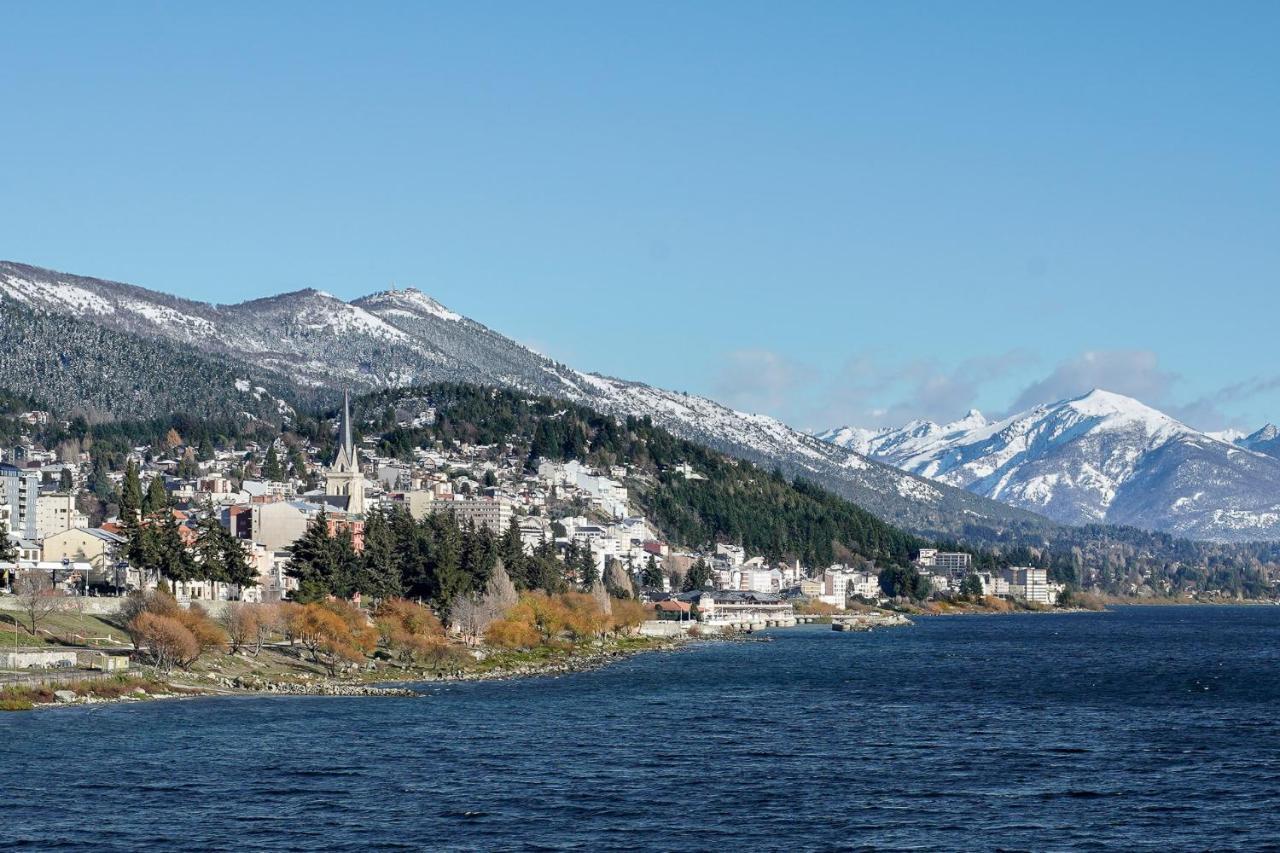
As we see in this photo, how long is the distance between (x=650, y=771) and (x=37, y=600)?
57.3 m

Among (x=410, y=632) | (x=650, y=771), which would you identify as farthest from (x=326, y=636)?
(x=650, y=771)

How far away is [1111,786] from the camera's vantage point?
72.8m

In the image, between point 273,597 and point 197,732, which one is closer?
point 197,732

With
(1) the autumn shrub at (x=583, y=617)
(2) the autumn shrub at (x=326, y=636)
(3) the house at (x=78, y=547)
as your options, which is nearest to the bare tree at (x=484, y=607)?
(1) the autumn shrub at (x=583, y=617)

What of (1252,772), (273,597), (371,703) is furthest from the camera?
(273,597)

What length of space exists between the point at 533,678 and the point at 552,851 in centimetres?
7091

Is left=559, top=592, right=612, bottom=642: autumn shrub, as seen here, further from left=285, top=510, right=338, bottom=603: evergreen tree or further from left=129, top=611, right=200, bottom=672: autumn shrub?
left=129, top=611, right=200, bottom=672: autumn shrub

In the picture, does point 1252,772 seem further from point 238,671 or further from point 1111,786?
point 238,671

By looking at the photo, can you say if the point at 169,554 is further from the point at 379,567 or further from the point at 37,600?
the point at 379,567

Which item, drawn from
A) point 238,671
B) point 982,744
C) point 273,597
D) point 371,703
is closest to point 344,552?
point 273,597

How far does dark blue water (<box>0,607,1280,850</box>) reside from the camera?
61.2 meters

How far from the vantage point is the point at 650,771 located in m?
76.8

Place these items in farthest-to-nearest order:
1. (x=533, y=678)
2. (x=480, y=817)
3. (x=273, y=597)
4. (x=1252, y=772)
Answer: (x=273, y=597), (x=533, y=678), (x=1252, y=772), (x=480, y=817)

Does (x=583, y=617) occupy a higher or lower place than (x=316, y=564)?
lower
